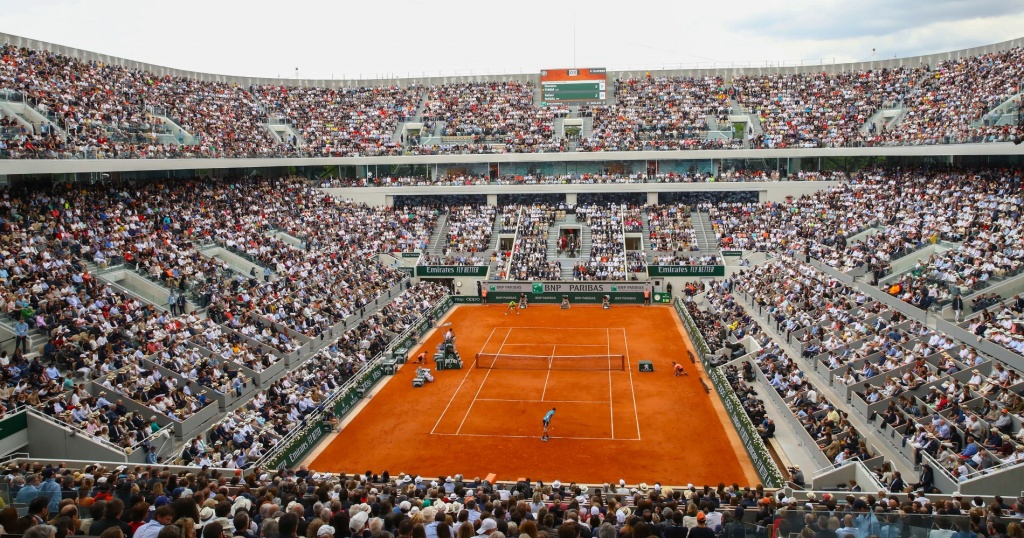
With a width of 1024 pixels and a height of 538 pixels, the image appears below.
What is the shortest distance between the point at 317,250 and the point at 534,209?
19.9 metres

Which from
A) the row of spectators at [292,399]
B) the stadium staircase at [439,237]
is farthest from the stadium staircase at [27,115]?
the stadium staircase at [439,237]

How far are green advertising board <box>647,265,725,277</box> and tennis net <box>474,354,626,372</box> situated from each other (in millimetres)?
16173

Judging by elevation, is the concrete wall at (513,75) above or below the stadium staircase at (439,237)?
above

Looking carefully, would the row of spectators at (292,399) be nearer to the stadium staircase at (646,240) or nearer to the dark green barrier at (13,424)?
the dark green barrier at (13,424)

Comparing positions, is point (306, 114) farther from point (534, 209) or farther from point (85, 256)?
point (85, 256)

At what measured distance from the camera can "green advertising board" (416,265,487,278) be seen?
176 feet

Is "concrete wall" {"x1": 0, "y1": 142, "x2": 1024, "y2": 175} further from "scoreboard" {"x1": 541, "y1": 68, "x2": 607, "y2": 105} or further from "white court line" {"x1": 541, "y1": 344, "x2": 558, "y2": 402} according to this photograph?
"white court line" {"x1": 541, "y1": 344, "x2": 558, "y2": 402}

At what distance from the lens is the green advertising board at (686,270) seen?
169ft

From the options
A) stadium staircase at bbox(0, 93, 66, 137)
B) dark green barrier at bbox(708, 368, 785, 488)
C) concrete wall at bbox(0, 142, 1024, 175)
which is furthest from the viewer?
stadium staircase at bbox(0, 93, 66, 137)

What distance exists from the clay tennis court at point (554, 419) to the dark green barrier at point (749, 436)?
0.40m

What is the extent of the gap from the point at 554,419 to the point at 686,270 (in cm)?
2634

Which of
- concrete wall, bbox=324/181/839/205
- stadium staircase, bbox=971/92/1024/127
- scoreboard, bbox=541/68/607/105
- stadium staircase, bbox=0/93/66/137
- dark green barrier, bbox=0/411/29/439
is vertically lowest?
dark green barrier, bbox=0/411/29/439

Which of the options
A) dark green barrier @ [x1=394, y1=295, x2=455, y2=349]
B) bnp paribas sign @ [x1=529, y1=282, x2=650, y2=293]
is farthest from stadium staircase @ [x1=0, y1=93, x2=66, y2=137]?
bnp paribas sign @ [x1=529, y1=282, x2=650, y2=293]

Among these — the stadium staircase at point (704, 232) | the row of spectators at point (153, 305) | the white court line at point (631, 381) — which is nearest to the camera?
the row of spectators at point (153, 305)
